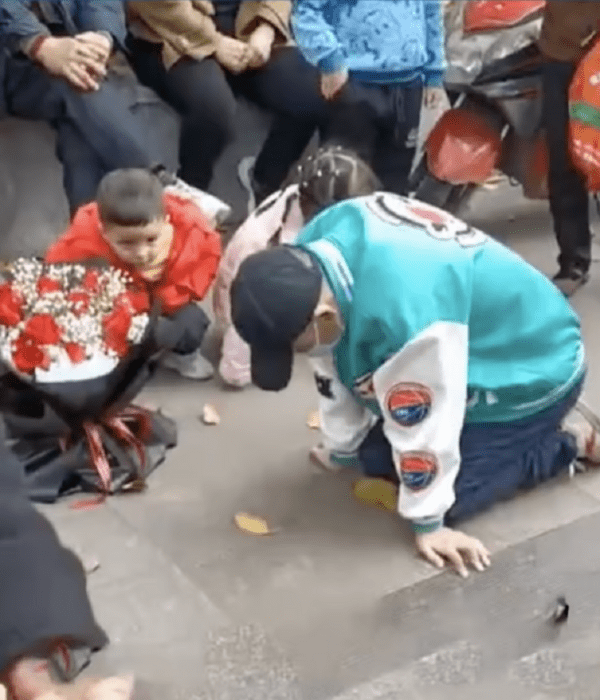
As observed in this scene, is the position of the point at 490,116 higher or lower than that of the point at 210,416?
higher

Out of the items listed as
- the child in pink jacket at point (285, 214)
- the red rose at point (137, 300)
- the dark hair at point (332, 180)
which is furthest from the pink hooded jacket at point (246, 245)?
the red rose at point (137, 300)

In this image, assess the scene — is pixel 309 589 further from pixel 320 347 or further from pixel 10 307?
pixel 10 307

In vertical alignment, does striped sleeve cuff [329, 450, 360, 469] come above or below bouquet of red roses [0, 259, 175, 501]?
below

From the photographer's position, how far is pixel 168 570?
2756 millimetres

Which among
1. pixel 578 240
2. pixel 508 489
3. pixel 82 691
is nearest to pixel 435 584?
pixel 508 489

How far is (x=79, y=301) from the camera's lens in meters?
2.98

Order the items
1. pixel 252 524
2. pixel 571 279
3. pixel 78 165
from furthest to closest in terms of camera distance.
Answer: pixel 571 279 → pixel 78 165 → pixel 252 524

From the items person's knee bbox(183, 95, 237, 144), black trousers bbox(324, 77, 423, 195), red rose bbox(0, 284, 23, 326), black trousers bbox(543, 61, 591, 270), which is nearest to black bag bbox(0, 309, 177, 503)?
red rose bbox(0, 284, 23, 326)

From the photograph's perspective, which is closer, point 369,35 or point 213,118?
point 369,35

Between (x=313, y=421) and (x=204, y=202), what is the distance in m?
0.66

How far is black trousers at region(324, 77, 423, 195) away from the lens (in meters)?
3.85

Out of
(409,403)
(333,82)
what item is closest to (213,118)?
(333,82)

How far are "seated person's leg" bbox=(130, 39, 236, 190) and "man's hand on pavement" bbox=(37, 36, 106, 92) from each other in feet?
1.00

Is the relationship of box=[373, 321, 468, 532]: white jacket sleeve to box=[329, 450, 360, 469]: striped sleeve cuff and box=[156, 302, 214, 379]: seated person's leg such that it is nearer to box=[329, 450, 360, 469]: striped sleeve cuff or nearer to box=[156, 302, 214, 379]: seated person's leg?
box=[329, 450, 360, 469]: striped sleeve cuff
